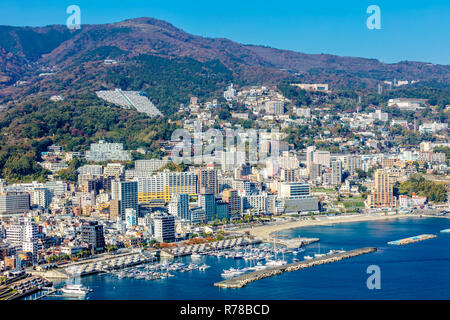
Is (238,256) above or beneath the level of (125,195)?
beneath

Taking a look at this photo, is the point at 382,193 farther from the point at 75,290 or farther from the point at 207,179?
the point at 75,290

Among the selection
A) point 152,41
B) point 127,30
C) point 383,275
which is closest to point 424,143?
point 383,275

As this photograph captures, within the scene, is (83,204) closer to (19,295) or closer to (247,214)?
(247,214)

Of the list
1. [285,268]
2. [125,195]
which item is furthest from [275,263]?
[125,195]

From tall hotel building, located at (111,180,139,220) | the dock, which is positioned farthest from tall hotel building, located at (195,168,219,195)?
the dock

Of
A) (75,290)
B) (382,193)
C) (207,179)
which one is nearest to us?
(75,290)

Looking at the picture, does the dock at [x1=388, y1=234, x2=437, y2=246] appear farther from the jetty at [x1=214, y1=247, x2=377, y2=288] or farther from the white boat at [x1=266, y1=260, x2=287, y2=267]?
the white boat at [x1=266, y1=260, x2=287, y2=267]
